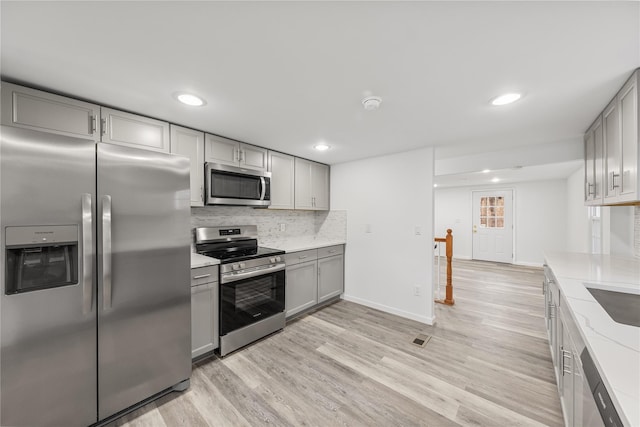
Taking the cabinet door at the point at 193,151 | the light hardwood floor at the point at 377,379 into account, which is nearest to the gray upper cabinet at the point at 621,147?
the light hardwood floor at the point at 377,379

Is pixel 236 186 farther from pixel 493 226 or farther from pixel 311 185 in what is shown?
pixel 493 226

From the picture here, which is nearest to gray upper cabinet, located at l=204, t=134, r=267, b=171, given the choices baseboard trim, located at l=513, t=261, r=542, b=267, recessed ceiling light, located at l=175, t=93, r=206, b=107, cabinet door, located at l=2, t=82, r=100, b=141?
recessed ceiling light, located at l=175, t=93, r=206, b=107

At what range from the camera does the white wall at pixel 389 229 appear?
304 centimetres

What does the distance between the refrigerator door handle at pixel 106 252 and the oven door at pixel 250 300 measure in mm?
873

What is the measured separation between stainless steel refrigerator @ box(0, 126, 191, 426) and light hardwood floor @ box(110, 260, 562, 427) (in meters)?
0.37

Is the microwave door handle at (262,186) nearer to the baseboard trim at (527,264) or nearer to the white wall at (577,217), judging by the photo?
the white wall at (577,217)

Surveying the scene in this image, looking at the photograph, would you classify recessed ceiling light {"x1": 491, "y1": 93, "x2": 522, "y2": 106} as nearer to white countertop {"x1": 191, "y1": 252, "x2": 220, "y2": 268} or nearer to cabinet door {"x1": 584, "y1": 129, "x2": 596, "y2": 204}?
cabinet door {"x1": 584, "y1": 129, "x2": 596, "y2": 204}

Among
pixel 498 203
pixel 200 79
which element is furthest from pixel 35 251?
pixel 498 203

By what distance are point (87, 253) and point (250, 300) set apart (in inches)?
56.2

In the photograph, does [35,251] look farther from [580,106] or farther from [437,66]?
[580,106]

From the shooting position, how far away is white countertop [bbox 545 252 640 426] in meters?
0.65

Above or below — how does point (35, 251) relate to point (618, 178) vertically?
below

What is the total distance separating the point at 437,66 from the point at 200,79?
4.60 feet

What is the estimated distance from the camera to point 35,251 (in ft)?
4.24
